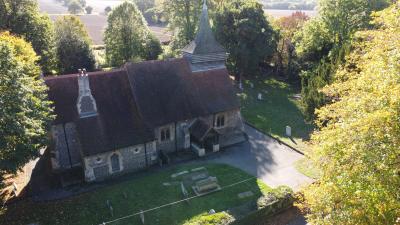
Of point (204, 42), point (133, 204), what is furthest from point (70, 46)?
point (133, 204)

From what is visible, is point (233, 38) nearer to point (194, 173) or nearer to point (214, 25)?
point (214, 25)

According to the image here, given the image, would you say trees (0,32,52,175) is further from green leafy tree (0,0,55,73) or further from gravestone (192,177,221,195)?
green leafy tree (0,0,55,73)

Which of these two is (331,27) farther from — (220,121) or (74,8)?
(74,8)

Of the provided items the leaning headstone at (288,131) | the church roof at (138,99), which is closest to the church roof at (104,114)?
the church roof at (138,99)

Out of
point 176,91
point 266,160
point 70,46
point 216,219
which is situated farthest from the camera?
point 70,46

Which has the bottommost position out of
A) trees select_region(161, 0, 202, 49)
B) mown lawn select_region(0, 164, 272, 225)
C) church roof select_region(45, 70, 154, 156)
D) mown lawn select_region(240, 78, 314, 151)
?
mown lawn select_region(0, 164, 272, 225)

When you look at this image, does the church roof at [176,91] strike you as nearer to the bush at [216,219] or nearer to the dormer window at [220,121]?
the dormer window at [220,121]

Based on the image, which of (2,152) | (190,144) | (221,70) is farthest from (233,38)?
(2,152)

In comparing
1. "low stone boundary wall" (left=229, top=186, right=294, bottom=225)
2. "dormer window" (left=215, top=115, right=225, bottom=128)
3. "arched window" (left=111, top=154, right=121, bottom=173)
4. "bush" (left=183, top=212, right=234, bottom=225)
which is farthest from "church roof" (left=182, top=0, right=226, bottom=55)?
"bush" (left=183, top=212, right=234, bottom=225)
